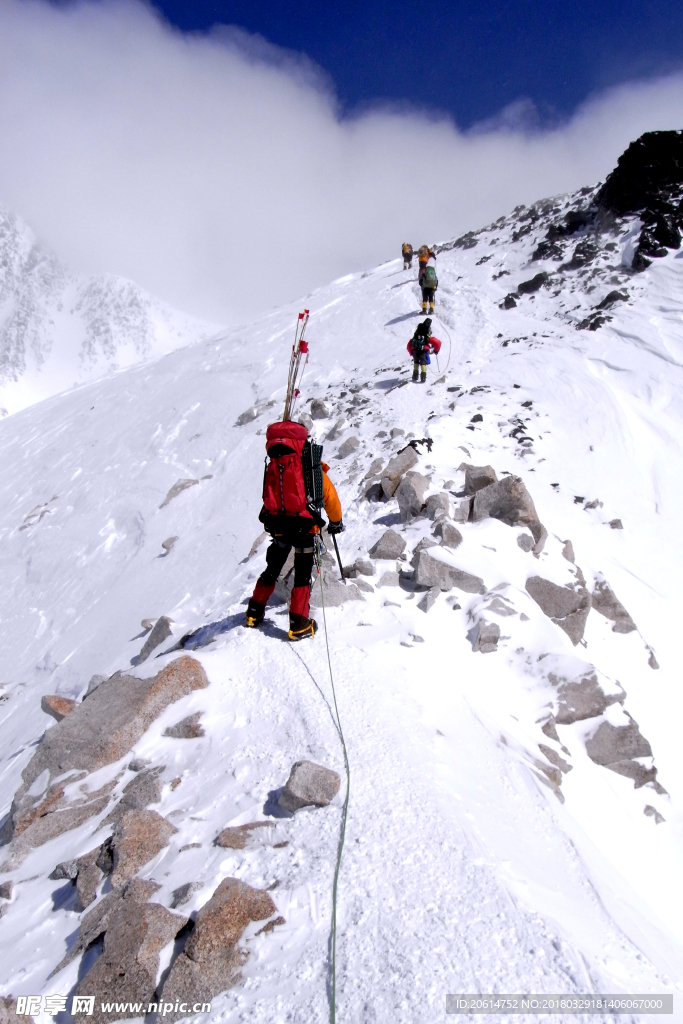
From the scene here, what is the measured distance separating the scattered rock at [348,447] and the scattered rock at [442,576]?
503 cm

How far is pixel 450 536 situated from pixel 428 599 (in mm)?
1141

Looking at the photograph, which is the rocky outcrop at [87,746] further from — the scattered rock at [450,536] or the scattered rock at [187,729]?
the scattered rock at [450,536]

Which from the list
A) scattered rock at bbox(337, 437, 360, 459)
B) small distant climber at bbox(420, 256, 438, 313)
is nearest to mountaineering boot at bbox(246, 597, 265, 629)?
scattered rock at bbox(337, 437, 360, 459)

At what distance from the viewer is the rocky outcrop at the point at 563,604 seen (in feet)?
20.0

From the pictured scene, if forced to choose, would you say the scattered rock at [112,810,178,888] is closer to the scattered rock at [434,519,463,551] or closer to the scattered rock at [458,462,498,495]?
the scattered rock at [434,519,463,551]

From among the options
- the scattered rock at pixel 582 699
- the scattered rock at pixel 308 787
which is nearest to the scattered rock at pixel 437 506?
the scattered rock at pixel 582 699

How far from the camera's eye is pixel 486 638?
543 cm

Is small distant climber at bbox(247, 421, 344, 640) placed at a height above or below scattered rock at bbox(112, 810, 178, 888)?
above

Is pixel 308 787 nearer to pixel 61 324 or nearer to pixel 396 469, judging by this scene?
pixel 396 469

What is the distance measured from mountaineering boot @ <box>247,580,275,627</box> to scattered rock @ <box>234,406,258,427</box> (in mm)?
8935

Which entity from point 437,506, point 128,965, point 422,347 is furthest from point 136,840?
point 422,347

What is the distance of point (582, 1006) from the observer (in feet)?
7.02

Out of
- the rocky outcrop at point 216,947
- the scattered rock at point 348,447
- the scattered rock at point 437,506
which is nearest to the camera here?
the rocky outcrop at point 216,947

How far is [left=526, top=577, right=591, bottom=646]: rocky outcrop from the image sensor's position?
6109 millimetres
